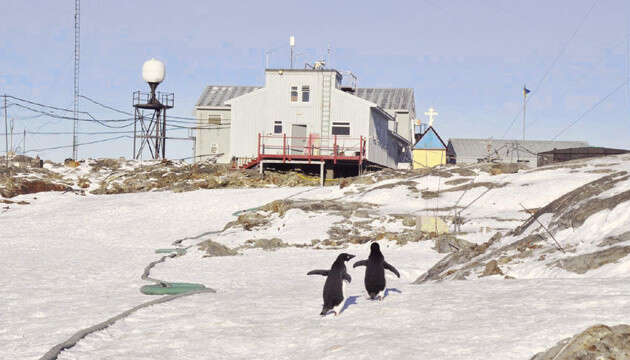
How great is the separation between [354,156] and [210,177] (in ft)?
32.9

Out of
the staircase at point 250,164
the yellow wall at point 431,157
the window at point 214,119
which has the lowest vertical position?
the staircase at point 250,164

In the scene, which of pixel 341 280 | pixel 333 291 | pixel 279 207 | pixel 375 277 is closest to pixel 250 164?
pixel 279 207

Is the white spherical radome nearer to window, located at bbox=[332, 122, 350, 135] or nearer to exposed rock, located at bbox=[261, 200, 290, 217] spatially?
window, located at bbox=[332, 122, 350, 135]

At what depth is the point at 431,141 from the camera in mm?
53312

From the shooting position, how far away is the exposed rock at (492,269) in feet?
45.5

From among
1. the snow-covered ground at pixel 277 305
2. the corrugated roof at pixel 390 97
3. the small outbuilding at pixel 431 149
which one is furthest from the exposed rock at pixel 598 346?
the corrugated roof at pixel 390 97

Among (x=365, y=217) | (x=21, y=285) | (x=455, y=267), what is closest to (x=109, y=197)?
(x=365, y=217)

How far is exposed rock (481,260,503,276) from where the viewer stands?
13854mm

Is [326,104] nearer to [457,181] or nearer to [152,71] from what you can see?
[457,181]

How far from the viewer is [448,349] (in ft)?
26.1

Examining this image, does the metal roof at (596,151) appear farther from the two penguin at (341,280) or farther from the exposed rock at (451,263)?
the two penguin at (341,280)

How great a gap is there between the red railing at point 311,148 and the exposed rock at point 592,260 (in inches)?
1426

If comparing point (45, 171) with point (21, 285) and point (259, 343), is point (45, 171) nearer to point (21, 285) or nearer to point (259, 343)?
point (21, 285)

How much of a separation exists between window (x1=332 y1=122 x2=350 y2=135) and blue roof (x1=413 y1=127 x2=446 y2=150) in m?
5.87
